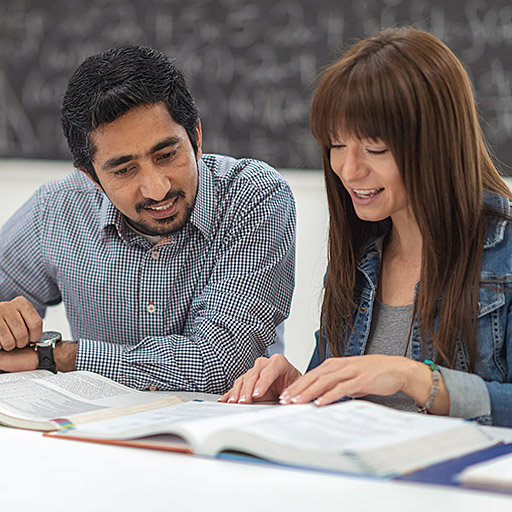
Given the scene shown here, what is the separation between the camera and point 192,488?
0.74 metres

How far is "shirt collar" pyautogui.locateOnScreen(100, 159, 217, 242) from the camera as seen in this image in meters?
1.74

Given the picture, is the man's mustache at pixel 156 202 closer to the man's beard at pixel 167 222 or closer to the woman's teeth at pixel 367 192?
the man's beard at pixel 167 222

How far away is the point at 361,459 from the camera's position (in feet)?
2.44

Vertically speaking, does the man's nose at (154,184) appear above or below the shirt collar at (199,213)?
above

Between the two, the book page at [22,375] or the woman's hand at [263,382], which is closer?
the woman's hand at [263,382]

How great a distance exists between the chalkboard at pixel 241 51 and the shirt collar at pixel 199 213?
2.64ft

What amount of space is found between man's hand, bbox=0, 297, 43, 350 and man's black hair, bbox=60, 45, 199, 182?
1.26 feet

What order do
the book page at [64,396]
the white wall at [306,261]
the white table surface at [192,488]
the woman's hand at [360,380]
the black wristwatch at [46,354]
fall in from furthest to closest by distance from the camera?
the white wall at [306,261], the black wristwatch at [46,354], the book page at [64,396], the woman's hand at [360,380], the white table surface at [192,488]

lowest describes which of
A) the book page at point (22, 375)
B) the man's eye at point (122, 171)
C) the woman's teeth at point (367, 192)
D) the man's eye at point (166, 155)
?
the book page at point (22, 375)

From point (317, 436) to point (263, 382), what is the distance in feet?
1.36

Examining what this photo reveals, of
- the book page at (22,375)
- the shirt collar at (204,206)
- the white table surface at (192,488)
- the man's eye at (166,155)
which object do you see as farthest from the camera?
the shirt collar at (204,206)

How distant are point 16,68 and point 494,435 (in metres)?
2.55

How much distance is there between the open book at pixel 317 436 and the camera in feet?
2.47

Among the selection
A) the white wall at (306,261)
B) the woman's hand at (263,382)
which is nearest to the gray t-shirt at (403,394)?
the woman's hand at (263,382)
